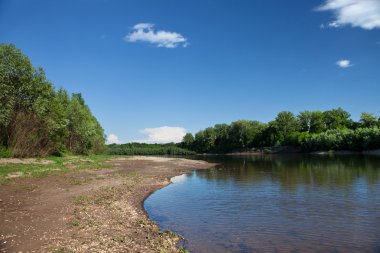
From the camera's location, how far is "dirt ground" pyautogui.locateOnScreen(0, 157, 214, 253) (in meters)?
14.3

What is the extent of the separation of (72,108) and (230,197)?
206 ft

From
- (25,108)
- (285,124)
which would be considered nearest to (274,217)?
(25,108)

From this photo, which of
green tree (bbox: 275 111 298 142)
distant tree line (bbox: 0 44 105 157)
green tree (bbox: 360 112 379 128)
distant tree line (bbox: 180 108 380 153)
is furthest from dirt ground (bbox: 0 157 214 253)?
green tree (bbox: 275 111 298 142)

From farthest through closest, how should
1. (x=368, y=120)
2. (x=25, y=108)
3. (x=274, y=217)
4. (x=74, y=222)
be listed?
(x=368, y=120)
(x=25, y=108)
(x=274, y=217)
(x=74, y=222)

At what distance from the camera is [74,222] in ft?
58.0

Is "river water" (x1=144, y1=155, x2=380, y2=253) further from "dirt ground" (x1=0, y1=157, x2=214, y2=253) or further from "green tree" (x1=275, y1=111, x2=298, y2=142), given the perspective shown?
"green tree" (x1=275, y1=111, x2=298, y2=142)

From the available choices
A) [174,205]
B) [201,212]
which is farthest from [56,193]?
[201,212]

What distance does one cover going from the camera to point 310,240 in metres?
16.9

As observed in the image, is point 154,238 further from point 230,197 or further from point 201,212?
point 230,197

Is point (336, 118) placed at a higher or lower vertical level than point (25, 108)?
higher

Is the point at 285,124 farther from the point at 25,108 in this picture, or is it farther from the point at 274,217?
the point at 274,217

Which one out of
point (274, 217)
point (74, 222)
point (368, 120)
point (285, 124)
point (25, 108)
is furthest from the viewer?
point (285, 124)

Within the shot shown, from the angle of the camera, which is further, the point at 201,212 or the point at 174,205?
the point at 174,205

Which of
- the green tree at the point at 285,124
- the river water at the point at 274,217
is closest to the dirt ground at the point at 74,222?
the river water at the point at 274,217
